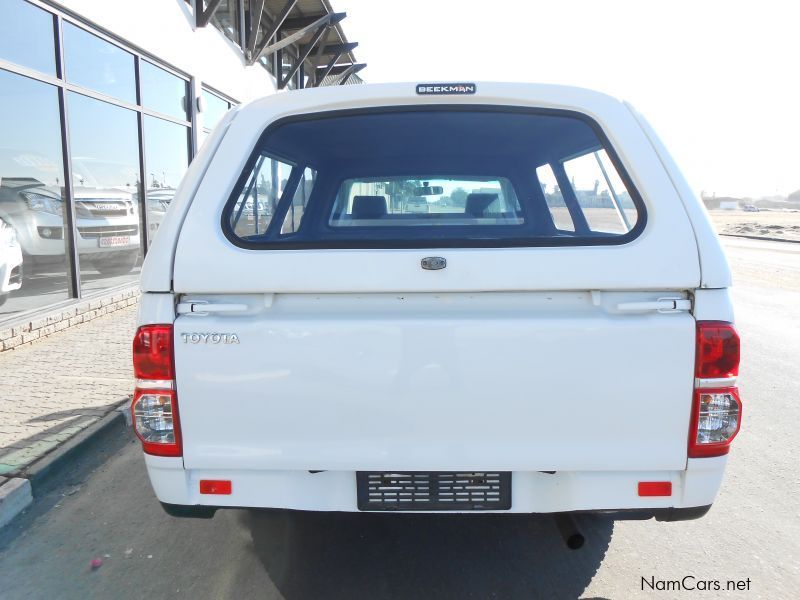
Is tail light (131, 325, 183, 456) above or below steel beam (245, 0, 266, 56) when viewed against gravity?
below

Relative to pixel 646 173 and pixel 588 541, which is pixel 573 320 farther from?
pixel 588 541

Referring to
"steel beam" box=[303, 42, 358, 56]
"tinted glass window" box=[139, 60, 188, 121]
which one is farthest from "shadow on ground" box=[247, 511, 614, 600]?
"steel beam" box=[303, 42, 358, 56]

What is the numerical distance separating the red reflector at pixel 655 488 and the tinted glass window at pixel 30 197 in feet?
19.7

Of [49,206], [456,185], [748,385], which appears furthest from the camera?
[49,206]

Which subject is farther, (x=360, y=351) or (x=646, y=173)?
(x=646, y=173)

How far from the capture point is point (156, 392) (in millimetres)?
2037

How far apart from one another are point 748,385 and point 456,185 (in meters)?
3.83

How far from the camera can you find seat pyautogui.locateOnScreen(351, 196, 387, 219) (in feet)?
9.50

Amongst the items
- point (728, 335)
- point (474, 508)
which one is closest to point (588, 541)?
point (474, 508)

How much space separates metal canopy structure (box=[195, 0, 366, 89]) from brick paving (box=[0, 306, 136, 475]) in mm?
6406

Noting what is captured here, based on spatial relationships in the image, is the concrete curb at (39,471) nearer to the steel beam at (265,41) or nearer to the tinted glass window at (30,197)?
the tinted glass window at (30,197)

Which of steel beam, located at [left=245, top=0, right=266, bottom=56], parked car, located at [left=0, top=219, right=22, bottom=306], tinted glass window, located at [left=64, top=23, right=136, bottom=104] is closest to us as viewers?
parked car, located at [left=0, top=219, right=22, bottom=306]

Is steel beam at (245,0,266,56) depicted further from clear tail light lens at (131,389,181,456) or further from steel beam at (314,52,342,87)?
clear tail light lens at (131,389,181,456)

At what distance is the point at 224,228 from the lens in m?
2.13
